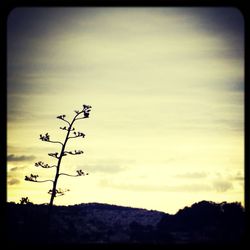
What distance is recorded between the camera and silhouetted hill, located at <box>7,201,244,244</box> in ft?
14.6

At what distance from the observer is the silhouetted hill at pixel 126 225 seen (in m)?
4.46

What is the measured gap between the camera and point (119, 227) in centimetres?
464

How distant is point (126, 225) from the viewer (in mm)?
4652

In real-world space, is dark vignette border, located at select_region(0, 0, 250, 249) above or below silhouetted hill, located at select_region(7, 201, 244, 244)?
above

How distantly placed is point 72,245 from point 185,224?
0.82 meters
